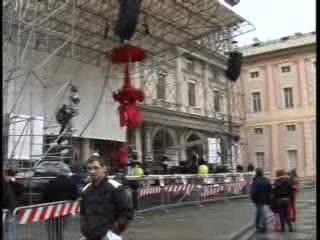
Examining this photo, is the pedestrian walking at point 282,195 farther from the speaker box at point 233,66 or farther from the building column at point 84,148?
the building column at point 84,148

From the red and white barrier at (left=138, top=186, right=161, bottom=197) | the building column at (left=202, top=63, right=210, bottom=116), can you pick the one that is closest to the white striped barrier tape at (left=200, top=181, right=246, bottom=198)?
the red and white barrier at (left=138, top=186, right=161, bottom=197)

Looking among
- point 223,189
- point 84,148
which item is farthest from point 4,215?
point 84,148

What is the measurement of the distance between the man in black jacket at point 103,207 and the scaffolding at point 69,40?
10.2 meters

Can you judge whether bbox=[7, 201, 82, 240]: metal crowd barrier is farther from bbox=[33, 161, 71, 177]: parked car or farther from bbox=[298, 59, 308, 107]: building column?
bbox=[298, 59, 308, 107]: building column

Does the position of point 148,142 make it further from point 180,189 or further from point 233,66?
point 180,189

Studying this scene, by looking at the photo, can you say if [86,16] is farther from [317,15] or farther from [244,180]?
[317,15]

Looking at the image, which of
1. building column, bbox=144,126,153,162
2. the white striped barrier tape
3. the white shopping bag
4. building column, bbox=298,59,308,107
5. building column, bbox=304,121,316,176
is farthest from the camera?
building column, bbox=298,59,308,107

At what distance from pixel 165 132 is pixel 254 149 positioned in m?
17.7

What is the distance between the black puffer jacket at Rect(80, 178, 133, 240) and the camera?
5387mm

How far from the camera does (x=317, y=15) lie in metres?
7.98

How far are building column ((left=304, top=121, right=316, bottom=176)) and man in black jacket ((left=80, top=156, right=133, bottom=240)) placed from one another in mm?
42198

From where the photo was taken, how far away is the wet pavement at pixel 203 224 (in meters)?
11.8

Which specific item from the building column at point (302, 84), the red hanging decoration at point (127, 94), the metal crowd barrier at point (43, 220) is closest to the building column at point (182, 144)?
the red hanging decoration at point (127, 94)

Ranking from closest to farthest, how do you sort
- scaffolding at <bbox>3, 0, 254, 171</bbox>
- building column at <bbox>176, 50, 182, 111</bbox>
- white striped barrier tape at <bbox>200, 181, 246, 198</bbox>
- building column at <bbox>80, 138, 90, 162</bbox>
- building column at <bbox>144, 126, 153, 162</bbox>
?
scaffolding at <bbox>3, 0, 254, 171</bbox> → white striped barrier tape at <bbox>200, 181, 246, 198</bbox> → building column at <bbox>80, 138, 90, 162</bbox> → building column at <bbox>144, 126, 153, 162</bbox> → building column at <bbox>176, 50, 182, 111</bbox>
